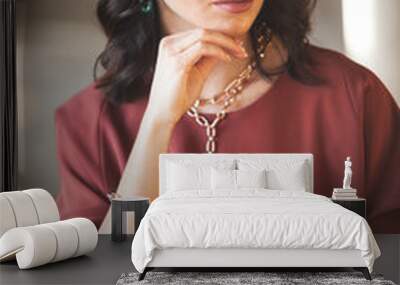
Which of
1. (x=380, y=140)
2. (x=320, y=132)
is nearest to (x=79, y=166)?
(x=320, y=132)

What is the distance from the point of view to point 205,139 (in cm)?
719

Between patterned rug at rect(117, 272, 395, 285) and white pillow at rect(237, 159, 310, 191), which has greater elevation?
white pillow at rect(237, 159, 310, 191)

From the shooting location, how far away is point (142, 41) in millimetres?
7234

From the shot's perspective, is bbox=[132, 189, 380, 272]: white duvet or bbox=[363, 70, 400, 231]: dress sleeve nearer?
bbox=[132, 189, 380, 272]: white duvet

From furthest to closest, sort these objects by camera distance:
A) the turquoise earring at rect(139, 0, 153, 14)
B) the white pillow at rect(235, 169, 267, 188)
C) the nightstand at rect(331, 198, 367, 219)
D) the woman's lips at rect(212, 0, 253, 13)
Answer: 1. the turquoise earring at rect(139, 0, 153, 14)
2. the woman's lips at rect(212, 0, 253, 13)
3. the nightstand at rect(331, 198, 367, 219)
4. the white pillow at rect(235, 169, 267, 188)

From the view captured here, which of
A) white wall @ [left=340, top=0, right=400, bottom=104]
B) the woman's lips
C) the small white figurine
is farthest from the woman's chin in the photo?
the small white figurine

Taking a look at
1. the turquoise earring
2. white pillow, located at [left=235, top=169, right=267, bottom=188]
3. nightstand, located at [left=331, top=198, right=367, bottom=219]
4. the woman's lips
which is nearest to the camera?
white pillow, located at [left=235, top=169, right=267, bottom=188]

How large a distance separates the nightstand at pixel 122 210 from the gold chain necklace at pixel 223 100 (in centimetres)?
89

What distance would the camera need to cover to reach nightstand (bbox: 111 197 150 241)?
22.1 feet

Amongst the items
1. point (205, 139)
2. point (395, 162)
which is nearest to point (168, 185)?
point (205, 139)

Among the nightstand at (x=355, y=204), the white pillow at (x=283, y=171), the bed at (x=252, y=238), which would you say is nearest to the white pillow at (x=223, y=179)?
the white pillow at (x=283, y=171)

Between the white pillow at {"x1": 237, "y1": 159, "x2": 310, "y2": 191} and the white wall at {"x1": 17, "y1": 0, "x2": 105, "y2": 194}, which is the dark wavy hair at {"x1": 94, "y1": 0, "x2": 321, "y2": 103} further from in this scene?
the white pillow at {"x1": 237, "y1": 159, "x2": 310, "y2": 191}

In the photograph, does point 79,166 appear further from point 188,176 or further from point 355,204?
point 355,204

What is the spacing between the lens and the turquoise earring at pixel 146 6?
721cm
